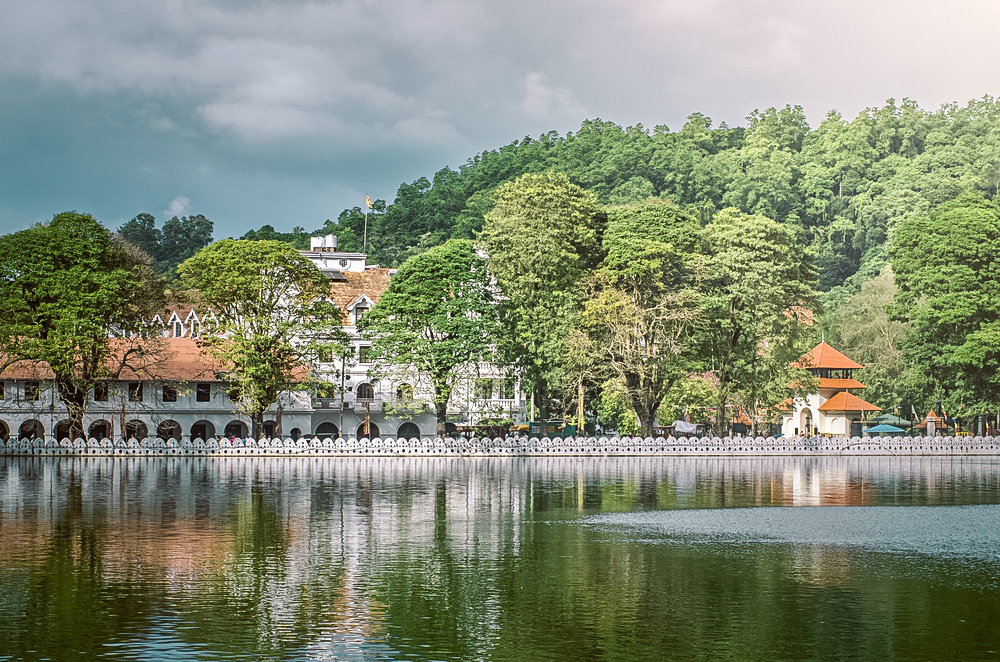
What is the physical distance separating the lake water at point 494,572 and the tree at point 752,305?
102ft

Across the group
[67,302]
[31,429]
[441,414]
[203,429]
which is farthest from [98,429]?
[441,414]

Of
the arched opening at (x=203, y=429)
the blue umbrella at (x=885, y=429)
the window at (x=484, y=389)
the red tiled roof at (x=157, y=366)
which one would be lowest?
the blue umbrella at (x=885, y=429)

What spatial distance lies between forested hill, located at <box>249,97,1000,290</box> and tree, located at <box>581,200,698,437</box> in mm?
48905

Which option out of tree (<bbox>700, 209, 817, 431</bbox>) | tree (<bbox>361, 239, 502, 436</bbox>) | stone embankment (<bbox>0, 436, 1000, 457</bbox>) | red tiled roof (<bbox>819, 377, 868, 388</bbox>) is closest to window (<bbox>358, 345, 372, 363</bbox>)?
tree (<bbox>361, 239, 502, 436</bbox>)

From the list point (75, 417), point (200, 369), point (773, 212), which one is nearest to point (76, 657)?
point (75, 417)

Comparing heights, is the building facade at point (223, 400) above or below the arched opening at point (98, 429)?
above

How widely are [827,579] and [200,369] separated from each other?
70224 millimetres

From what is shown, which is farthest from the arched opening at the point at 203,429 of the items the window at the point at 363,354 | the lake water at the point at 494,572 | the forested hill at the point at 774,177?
the forested hill at the point at 774,177

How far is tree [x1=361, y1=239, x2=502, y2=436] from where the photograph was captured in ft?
287

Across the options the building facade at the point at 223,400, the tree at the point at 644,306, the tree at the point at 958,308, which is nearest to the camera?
the tree at the point at 644,306

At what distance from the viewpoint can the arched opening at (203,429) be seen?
9312 centimetres

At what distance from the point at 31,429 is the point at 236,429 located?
613 inches

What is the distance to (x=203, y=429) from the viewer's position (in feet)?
307

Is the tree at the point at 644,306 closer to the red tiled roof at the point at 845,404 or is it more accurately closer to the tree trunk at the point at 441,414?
the tree trunk at the point at 441,414
